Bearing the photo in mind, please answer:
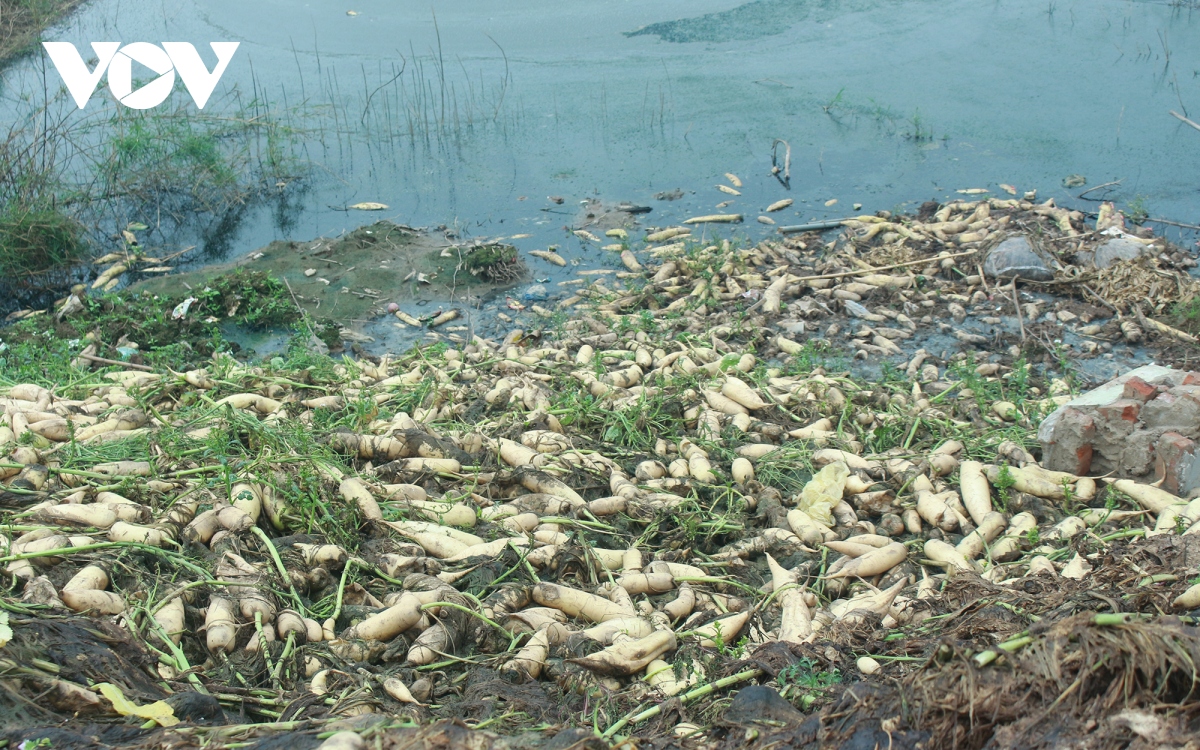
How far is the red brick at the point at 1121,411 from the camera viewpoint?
157 inches

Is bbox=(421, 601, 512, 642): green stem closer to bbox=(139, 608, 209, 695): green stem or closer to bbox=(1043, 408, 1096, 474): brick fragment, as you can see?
bbox=(139, 608, 209, 695): green stem

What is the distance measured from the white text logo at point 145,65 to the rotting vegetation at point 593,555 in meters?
5.68

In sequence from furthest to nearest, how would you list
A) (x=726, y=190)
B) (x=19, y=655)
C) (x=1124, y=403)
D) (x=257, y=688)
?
(x=726, y=190)
(x=1124, y=403)
(x=257, y=688)
(x=19, y=655)

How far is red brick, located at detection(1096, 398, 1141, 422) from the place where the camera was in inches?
157

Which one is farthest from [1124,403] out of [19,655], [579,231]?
[579,231]

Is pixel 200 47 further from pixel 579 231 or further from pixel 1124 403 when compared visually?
pixel 1124 403

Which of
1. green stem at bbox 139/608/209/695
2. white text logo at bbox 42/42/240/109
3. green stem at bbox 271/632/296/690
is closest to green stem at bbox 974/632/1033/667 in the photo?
green stem at bbox 271/632/296/690

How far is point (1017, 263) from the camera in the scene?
6480 millimetres

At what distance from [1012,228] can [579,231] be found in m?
3.38

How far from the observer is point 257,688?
8.52ft

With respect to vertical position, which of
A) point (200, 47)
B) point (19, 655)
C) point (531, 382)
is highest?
point (200, 47)

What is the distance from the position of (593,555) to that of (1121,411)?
2.38 metres

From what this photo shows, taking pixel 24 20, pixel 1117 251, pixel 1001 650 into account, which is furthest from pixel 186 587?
pixel 24 20

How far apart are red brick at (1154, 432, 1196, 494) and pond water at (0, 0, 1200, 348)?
13.5ft
